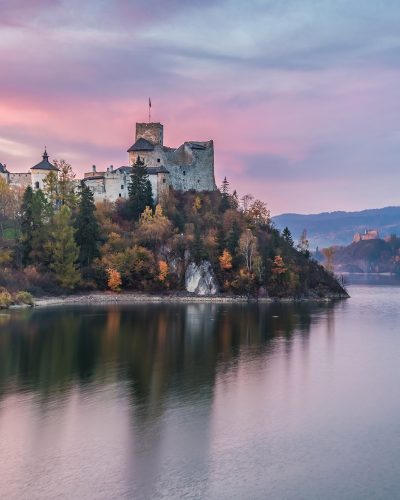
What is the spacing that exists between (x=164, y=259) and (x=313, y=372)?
45.8 m

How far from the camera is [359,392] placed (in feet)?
99.3

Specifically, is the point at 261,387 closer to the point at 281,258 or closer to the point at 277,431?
the point at 277,431

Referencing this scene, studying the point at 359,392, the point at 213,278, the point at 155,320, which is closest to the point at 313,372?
the point at 359,392

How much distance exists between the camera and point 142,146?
87.5 m

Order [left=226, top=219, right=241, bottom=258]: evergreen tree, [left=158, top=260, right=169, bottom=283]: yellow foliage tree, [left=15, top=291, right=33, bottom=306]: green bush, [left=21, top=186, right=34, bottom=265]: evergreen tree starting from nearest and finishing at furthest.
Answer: [left=15, top=291, right=33, bottom=306]: green bush
[left=21, top=186, right=34, bottom=265]: evergreen tree
[left=158, top=260, right=169, bottom=283]: yellow foliage tree
[left=226, top=219, right=241, bottom=258]: evergreen tree

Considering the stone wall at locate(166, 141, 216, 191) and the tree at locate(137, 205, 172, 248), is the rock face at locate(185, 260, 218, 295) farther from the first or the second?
the stone wall at locate(166, 141, 216, 191)

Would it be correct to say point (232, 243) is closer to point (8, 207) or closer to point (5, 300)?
point (8, 207)

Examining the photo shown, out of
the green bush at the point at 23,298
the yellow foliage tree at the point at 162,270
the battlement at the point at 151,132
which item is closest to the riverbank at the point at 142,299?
the yellow foliage tree at the point at 162,270

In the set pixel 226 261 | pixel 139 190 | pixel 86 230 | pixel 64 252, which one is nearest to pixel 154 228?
pixel 139 190

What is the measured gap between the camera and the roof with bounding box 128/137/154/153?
285 ft

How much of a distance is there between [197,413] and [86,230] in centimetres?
5307

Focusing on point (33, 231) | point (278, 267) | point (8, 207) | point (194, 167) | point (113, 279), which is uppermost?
point (194, 167)

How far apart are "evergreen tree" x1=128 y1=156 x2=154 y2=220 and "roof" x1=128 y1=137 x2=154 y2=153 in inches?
177

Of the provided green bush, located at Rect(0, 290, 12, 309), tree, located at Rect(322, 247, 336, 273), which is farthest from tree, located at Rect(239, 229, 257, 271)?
green bush, located at Rect(0, 290, 12, 309)
